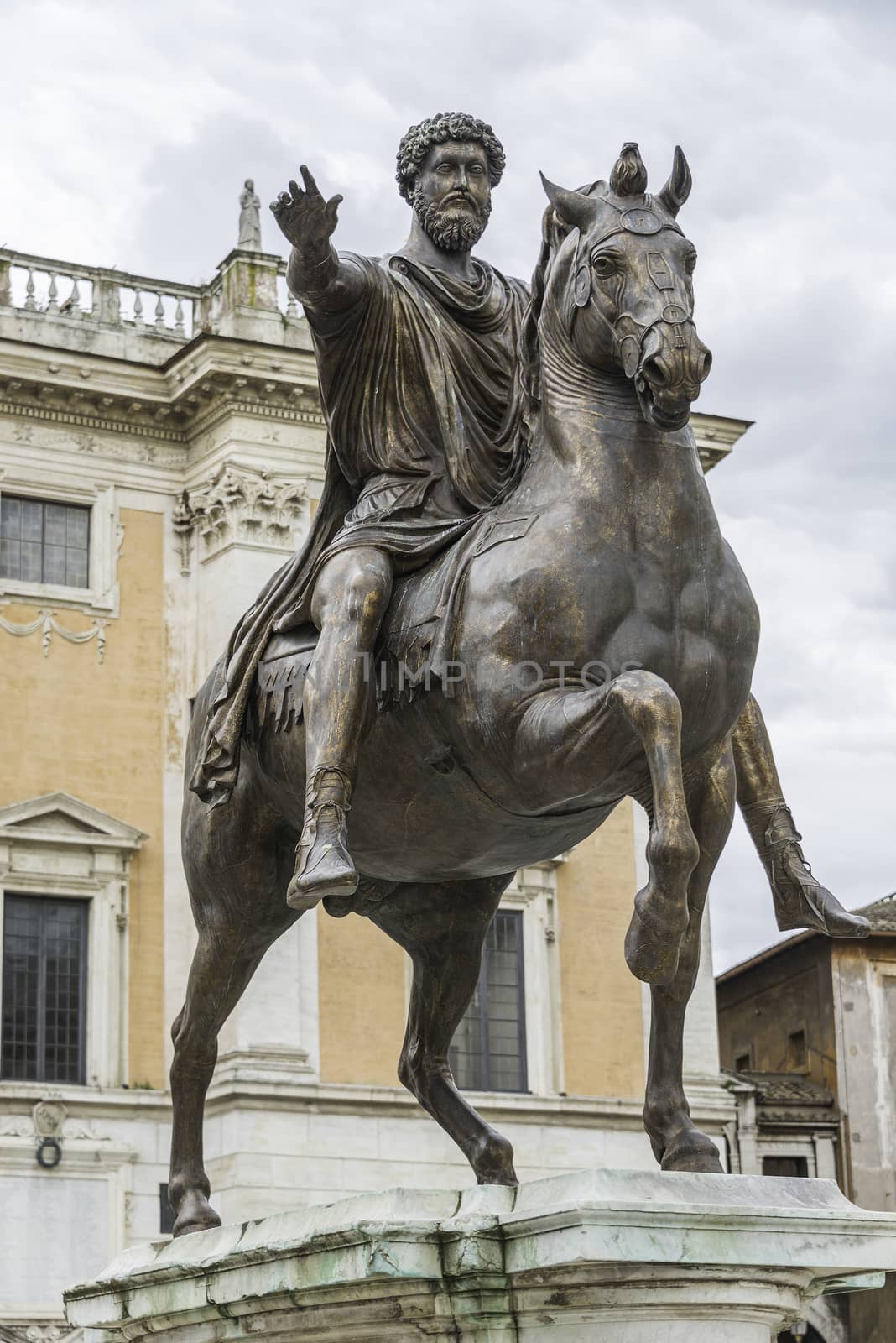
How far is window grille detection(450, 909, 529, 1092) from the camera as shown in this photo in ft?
83.0

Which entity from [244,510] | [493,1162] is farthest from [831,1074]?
[493,1162]

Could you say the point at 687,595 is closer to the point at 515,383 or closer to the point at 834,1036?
the point at 515,383

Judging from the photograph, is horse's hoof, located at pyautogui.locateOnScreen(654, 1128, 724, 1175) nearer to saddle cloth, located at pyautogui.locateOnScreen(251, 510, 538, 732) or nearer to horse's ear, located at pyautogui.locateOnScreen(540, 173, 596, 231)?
saddle cloth, located at pyautogui.locateOnScreen(251, 510, 538, 732)

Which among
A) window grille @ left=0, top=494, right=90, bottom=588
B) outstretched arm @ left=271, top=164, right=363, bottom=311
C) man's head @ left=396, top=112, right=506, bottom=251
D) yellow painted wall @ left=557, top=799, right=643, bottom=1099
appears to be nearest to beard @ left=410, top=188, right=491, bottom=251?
man's head @ left=396, top=112, right=506, bottom=251

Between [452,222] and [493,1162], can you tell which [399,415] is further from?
[493,1162]

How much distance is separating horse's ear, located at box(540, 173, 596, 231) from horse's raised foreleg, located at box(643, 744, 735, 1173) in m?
1.44

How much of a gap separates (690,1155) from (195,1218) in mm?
1687

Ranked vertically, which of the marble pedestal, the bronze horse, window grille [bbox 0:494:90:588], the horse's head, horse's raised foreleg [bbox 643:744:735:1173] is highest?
window grille [bbox 0:494:90:588]

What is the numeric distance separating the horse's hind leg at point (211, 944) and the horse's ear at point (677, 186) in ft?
7.24

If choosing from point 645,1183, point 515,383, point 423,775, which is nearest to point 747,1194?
point 645,1183

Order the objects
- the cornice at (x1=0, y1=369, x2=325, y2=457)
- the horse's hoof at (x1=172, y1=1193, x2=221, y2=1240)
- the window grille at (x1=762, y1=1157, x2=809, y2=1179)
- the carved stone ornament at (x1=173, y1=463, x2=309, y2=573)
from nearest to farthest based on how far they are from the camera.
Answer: the horse's hoof at (x1=172, y1=1193, x2=221, y2=1240) → the cornice at (x1=0, y1=369, x2=325, y2=457) → the carved stone ornament at (x1=173, y1=463, x2=309, y2=573) → the window grille at (x1=762, y1=1157, x2=809, y2=1179)

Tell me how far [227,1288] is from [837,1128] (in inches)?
1040

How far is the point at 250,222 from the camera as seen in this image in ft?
88.4

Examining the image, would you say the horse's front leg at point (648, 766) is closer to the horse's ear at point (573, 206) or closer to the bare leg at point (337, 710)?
the bare leg at point (337, 710)
